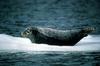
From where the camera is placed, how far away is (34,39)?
17609 millimetres

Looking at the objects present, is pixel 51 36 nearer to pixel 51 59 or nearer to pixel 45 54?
pixel 45 54

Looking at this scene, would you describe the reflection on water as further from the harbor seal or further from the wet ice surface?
the harbor seal

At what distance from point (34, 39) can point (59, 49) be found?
1.47 metres

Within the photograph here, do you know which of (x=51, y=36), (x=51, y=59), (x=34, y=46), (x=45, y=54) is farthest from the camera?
(x=51, y=36)

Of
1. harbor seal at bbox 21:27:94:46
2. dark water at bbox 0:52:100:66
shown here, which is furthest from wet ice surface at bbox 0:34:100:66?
harbor seal at bbox 21:27:94:46

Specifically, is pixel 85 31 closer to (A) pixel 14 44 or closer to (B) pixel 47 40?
(B) pixel 47 40

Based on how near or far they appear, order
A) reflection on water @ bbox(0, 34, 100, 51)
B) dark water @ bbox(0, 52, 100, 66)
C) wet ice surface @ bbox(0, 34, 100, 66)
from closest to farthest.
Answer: dark water @ bbox(0, 52, 100, 66) → wet ice surface @ bbox(0, 34, 100, 66) → reflection on water @ bbox(0, 34, 100, 51)

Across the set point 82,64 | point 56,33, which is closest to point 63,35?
point 56,33

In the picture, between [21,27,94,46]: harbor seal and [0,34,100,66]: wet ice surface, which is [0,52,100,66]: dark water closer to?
[0,34,100,66]: wet ice surface

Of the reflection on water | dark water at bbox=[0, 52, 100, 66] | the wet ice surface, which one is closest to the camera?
dark water at bbox=[0, 52, 100, 66]

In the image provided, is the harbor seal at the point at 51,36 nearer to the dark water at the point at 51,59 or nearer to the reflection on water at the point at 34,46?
the reflection on water at the point at 34,46

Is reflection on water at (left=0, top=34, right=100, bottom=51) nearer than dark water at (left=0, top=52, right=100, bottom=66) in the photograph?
No

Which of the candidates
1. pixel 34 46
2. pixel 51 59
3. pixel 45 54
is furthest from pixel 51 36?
pixel 51 59

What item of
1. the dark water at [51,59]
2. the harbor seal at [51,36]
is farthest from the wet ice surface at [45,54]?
the harbor seal at [51,36]
